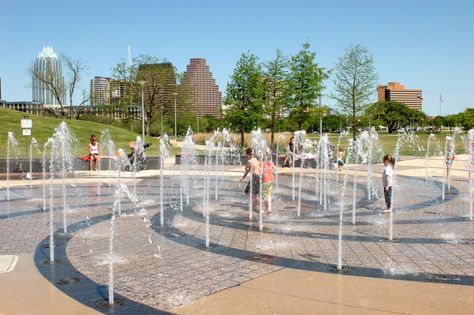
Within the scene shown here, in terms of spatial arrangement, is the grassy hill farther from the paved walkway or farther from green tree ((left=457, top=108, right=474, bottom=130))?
green tree ((left=457, top=108, right=474, bottom=130))

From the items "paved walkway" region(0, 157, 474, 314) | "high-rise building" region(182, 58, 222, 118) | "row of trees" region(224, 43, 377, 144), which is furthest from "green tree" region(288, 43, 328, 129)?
"high-rise building" region(182, 58, 222, 118)

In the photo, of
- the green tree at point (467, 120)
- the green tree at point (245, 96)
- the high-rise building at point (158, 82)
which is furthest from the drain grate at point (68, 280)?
the green tree at point (467, 120)

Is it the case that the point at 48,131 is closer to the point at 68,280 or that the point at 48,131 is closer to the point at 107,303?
the point at 68,280

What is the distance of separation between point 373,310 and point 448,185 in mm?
13109

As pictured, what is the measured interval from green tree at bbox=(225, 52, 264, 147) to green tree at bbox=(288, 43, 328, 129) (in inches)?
101

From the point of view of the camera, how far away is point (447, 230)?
9.41 meters

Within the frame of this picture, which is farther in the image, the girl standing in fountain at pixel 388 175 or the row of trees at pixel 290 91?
the row of trees at pixel 290 91

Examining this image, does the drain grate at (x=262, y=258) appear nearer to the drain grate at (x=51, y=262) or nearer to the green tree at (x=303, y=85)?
the drain grate at (x=51, y=262)

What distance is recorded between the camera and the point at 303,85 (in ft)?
120

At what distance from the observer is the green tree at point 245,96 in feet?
121

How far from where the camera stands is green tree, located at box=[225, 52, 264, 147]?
121 feet

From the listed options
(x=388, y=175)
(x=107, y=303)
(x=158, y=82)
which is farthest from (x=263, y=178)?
(x=158, y=82)

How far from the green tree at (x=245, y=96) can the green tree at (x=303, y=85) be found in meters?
2.55

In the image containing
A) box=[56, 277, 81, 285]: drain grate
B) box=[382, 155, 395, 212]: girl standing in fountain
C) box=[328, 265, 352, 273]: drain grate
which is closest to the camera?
box=[56, 277, 81, 285]: drain grate
